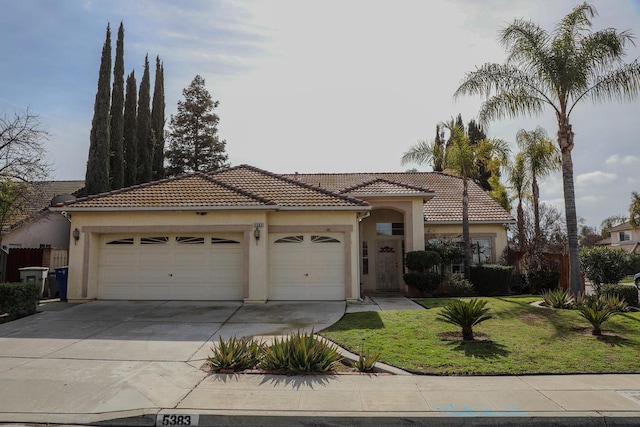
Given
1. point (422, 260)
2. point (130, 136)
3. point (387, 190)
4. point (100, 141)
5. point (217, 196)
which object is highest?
point (130, 136)

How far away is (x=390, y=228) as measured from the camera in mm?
18750

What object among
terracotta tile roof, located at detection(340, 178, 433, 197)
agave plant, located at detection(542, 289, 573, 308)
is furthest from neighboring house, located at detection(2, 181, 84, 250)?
agave plant, located at detection(542, 289, 573, 308)

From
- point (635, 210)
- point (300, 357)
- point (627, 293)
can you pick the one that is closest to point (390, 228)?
point (627, 293)

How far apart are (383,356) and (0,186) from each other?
12.0 metres

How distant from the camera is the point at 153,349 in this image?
27.5 ft

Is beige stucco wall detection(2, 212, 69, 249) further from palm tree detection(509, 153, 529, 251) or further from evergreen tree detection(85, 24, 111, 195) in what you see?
palm tree detection(509, 153, 529, 251)

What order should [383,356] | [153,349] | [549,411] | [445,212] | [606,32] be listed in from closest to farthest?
A: [549,411] < [383,356] < [153,349] < [606,32] < [445,212]

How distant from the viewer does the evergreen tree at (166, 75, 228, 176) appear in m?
36.5

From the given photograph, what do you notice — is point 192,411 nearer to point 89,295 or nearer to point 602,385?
point 602,385

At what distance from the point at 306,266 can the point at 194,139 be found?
86.6 ft

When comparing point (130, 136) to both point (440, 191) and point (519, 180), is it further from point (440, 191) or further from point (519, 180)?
point (519, 180)

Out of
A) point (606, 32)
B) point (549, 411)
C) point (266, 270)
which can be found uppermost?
point (606, 32)

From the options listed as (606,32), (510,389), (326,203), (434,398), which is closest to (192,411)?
(434,398)

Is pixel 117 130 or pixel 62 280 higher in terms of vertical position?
pixel 117 130
